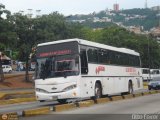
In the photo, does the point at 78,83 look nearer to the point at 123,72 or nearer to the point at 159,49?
the point at 123,72

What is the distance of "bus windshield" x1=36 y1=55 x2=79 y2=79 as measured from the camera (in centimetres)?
2212

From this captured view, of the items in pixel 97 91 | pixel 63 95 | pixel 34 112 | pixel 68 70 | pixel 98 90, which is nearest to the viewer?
pixel 34 112

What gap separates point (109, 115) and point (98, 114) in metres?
0.62

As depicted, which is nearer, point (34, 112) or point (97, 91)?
point (34, 112)

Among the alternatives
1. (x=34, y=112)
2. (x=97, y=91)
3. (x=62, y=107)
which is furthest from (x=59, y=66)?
(x=34, y=112)

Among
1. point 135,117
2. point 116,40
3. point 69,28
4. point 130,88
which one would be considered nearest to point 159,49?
point 116,40

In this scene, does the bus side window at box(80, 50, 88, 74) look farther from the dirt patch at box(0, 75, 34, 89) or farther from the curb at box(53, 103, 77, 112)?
the dirt patch at box(0, 75, 34, 89)

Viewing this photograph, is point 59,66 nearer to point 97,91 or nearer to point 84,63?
point 84,63

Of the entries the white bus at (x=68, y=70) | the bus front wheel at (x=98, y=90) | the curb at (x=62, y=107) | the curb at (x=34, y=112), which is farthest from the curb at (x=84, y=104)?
the curb at (x=34, y=112)

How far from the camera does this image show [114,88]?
92.1 ft

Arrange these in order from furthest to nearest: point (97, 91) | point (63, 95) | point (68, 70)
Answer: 1. point (97, 91)
2. point (68, 70)
3. point (63, 95)

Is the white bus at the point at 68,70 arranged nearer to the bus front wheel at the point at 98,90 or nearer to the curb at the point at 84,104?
the bus front wheel at the point at 98,90

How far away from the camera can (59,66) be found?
22.2m

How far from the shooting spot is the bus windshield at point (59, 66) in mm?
22125
